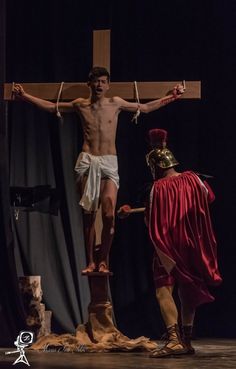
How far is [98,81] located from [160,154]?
0.57 m

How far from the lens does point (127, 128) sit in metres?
5.72

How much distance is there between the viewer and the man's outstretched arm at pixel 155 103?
4543 millimetres

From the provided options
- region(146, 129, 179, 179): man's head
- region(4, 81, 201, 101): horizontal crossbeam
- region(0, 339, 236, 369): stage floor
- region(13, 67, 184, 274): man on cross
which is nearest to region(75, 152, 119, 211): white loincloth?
A: region(13, 67, 184, 274): man on cross

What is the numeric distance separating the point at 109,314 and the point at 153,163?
871 millimetres

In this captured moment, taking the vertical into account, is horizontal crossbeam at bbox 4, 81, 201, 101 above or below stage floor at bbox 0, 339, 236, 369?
above

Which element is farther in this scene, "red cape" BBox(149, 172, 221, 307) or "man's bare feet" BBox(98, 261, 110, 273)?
"man's bare feet" BBox(98, 261, 110, 273)

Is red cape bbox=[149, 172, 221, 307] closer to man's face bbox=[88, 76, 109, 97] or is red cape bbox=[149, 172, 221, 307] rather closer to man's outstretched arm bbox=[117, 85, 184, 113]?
man's outstretched arm bbox=[117, 85, 184, 113]

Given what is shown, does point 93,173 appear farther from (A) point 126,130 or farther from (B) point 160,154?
(A) point 126,130

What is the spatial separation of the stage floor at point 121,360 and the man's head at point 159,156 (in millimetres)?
957

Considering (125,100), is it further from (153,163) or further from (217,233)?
(217,233)

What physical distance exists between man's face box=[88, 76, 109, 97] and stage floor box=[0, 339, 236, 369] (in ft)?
4.61

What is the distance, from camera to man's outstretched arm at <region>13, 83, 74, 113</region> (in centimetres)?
457

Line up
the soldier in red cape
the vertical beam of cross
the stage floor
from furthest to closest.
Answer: the vertical beam of cross → the soldier in red cape → the stage floor

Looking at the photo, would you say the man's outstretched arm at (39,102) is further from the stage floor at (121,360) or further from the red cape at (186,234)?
the stage floor at (121,360)
